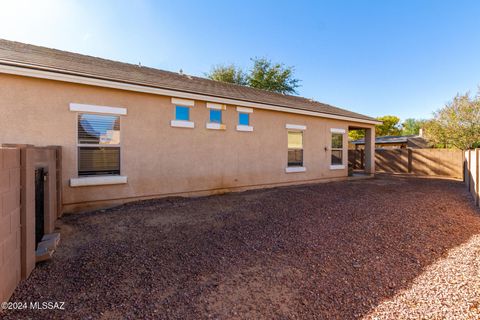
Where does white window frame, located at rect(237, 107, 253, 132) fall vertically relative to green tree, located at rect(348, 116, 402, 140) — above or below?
below

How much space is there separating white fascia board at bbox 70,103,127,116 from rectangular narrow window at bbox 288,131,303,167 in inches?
283

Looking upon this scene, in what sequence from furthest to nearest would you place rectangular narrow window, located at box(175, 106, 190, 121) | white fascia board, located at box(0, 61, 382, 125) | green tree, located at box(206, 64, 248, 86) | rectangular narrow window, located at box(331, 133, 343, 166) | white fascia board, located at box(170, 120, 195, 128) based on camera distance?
green tree, located at box(206, 64, 248, 86) → rectangular narrow window, located at box(331, 133, 343, 166) → rectangular narrow window, located at box(175, 106, 190, 121) → white fascia board, located at box(170, 120, 195, 128) → white fascia board, located at box(0, 61, 382, 125)

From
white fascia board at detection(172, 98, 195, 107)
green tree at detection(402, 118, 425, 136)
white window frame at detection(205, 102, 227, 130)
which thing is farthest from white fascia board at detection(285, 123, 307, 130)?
green tree at detection(402, 118, 425, 136)

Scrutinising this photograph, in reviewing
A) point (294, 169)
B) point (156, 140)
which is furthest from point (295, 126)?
point (156, 140)

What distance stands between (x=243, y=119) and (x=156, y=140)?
3673 millimetres

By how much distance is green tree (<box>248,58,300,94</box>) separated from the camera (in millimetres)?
26938

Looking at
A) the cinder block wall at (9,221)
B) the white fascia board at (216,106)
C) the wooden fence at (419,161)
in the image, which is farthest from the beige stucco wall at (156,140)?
the wooden fence at (419,161)

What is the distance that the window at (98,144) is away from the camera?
20.6 feet

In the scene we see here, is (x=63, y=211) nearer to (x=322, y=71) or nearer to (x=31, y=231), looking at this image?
(x=31, y=231)

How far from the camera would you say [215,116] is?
8594 mm

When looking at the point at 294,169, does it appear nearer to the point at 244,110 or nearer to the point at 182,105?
the point at 244,110

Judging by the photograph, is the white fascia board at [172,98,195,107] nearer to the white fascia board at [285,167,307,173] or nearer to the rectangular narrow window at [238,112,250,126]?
the rectangular narrow window at [238,112,250,126]

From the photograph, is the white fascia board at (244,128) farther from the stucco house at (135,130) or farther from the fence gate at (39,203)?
the fence gate at (39,203)

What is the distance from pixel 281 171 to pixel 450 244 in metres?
6.64
